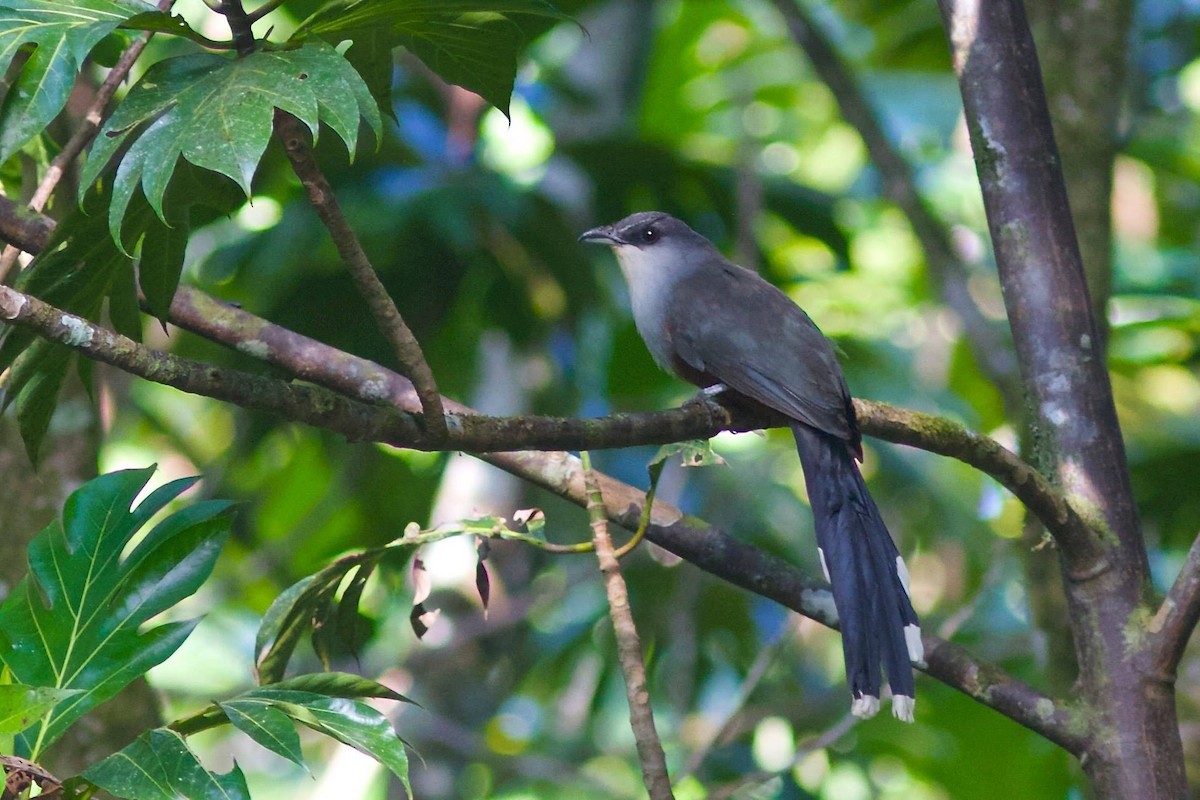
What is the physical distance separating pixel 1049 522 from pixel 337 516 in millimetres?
3934

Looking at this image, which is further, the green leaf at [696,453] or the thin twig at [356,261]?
the green leaf at [696,453]

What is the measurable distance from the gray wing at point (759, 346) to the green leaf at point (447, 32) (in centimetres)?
112

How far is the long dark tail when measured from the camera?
2287 millimetres

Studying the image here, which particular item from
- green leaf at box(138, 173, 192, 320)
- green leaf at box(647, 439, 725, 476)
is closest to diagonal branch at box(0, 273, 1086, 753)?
green leaf at box(647, 439, 725, 476)

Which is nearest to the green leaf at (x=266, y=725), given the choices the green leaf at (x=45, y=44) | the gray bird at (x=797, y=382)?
the green leaf at (x=45, y=44)

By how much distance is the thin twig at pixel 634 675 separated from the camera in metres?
1.95

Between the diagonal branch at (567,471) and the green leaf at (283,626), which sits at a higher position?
the diagonal branch at (567,471)

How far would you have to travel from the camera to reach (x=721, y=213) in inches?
197

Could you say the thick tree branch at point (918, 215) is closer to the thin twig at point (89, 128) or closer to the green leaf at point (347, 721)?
the green leaf at point (347, 721)

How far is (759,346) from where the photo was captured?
306 centimetres

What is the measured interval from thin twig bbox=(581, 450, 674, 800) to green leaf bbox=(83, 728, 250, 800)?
0.63 metres

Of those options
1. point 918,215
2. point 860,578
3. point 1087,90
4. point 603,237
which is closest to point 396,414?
point 860,578

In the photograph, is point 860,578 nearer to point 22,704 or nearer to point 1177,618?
point 1177,618

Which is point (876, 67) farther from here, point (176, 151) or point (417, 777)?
point (176, 151)
